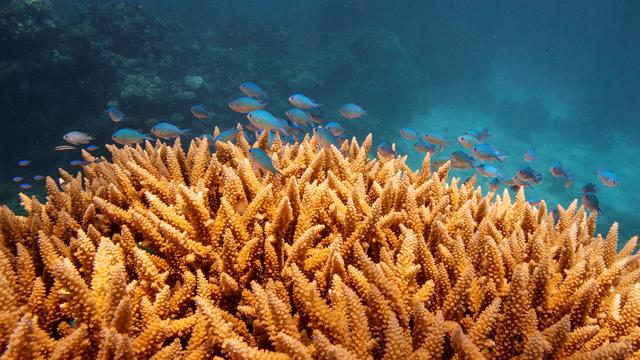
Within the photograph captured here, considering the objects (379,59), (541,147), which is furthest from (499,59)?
(379,59)

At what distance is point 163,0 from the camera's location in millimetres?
43781

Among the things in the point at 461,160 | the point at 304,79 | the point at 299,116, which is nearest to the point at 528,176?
the point at 461,160

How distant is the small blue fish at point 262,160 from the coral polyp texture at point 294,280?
7 cm

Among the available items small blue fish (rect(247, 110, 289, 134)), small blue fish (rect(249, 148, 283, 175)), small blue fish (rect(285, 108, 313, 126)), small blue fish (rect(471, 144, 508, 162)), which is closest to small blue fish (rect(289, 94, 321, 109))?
small blue fish (rect(285, 108, 313, 126))

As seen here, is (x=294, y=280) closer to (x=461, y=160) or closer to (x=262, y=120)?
(x=262, y=120)

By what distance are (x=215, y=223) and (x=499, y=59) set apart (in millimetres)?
79804

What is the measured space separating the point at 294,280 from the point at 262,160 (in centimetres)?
126

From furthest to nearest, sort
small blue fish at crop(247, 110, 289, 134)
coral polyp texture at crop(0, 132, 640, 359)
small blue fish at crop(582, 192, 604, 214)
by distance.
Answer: small blue fish at crop(582, 192, 604, 214)
small blue fish at crop(247, 110, 289, 134)
coral polyp texture at crop(0, 132, 640, 359)

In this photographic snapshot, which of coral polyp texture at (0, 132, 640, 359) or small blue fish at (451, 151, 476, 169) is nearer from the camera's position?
coral polyp texture at (0, 132, 640, 359)

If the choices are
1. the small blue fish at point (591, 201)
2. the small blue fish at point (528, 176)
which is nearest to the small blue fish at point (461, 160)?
the small blue fish at point (528, 176)

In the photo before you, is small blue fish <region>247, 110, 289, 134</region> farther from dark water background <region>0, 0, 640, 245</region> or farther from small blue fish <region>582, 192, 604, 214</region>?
dark water background <region>0, 0, 640, 245</region>

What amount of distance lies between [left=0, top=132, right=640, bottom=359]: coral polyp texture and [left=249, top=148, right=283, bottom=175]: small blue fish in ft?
0.24

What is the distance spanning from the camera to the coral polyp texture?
1.46 meters

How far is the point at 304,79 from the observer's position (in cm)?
2356
